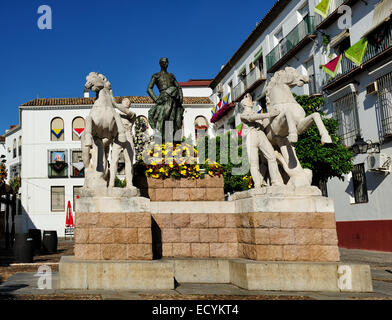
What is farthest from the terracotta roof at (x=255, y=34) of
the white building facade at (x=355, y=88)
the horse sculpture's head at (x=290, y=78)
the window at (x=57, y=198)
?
the horse sculpture's head at (x=290, y=78)

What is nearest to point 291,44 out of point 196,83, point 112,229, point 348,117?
point 348,117

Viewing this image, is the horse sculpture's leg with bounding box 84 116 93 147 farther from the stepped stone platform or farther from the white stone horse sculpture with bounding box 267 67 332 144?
the white stone horse sculpture with bounding box 267 67 332 144

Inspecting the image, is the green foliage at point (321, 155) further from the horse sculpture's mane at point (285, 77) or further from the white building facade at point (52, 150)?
the white building facade at point (52, 150)

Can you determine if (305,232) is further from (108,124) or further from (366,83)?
(366,83)

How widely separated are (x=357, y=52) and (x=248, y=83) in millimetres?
14270

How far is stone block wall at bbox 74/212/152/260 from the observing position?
687cm

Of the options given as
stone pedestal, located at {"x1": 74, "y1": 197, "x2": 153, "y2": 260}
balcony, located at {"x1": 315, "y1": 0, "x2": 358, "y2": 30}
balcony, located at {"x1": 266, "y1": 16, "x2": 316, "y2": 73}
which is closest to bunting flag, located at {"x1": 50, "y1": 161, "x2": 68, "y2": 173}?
balcony, located at {"x1": 266, "y1": 16, "x2": 316, "y2": 73}

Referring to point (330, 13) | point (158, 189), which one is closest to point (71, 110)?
point (330, 13)

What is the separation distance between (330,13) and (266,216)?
17.8m

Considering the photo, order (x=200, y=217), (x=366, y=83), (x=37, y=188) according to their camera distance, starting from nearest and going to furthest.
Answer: (x=200, y=217) < (x=366, y=83) < (x=37, y=188)

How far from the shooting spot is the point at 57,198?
41250 mm

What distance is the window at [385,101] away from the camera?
56.4ft

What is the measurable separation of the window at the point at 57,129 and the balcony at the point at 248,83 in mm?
18160
